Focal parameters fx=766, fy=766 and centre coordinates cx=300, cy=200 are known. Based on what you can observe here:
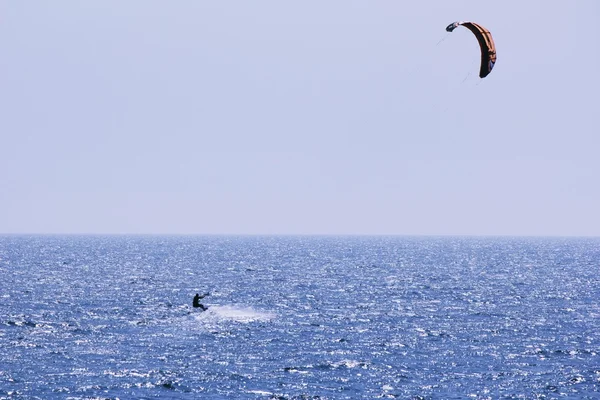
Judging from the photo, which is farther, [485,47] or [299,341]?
[299,341]

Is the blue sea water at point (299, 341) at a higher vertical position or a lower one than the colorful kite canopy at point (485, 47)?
lower

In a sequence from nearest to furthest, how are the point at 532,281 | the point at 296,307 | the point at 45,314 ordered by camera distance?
the point at 45,314, the point at 296,307, the point at 532,281

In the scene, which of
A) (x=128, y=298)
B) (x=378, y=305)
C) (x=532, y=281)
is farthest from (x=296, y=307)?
(x=532, y=281)

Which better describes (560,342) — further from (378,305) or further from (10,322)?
(10,322)

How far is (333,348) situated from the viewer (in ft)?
229

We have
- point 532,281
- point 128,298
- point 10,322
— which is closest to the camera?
point 10,322

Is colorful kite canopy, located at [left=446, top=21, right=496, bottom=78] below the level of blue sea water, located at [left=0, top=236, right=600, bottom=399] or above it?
above

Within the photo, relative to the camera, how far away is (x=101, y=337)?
244 feet

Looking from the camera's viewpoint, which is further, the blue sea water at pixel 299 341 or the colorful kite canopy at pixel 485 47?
the blue sea water at pixel 299 341

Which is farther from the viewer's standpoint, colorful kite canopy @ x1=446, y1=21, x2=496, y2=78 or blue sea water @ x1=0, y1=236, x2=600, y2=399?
blue sea water @ x1=0, y1=236, x2=600, y2=399

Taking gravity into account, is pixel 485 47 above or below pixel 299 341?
above

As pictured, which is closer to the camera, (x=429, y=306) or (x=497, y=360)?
(x=497, y=360)

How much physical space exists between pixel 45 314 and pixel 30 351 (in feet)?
79.6

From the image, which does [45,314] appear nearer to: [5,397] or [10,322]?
[10,322]
